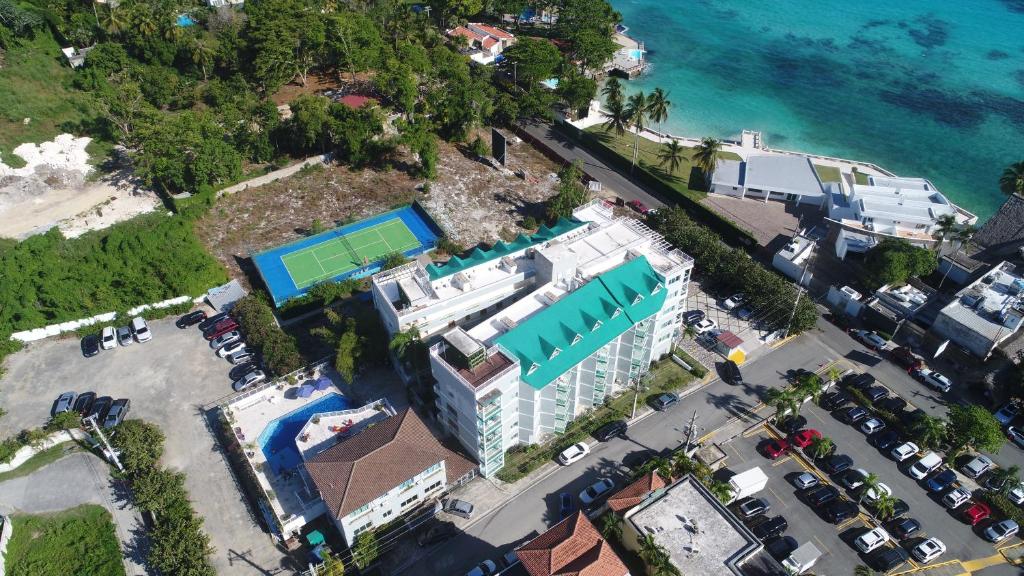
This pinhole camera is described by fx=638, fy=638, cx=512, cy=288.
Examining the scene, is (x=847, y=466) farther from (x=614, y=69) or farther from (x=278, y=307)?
(x=614, y=69)

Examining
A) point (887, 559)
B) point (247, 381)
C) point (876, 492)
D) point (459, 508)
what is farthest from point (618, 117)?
point (887, 559)

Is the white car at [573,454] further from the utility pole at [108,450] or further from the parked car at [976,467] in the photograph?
the utility pole at [108,450]

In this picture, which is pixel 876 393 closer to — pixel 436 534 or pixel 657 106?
pixel 436 534

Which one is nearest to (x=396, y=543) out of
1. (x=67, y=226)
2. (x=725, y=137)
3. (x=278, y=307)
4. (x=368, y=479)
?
(x=368, y=479)

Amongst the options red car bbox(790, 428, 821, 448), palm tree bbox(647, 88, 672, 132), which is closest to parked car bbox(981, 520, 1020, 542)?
red car bbox(790, 428, 821, 448)

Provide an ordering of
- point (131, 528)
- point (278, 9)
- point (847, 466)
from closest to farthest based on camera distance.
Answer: point (131, 528) → point (847, 466) → point (278, 9)

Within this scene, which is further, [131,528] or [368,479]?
[131,528]
